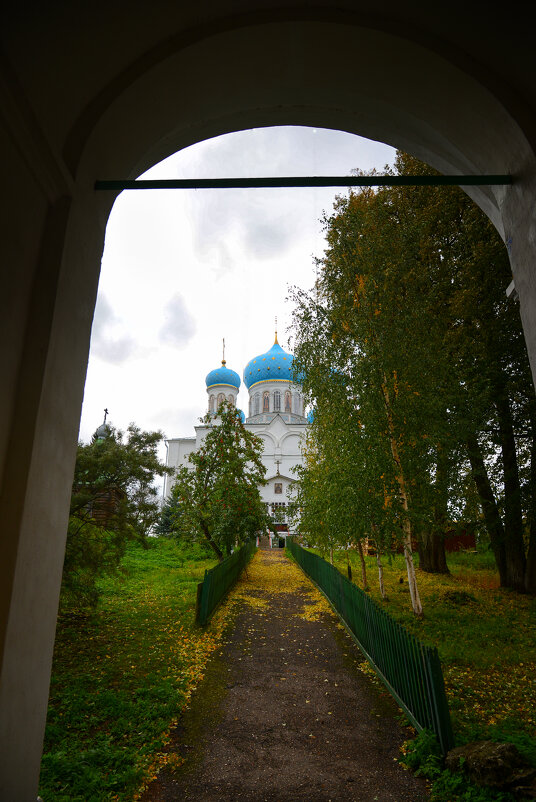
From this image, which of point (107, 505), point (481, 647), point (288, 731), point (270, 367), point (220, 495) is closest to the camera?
point (288, 731)

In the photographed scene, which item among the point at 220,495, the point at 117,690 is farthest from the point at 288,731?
the point at 220,495

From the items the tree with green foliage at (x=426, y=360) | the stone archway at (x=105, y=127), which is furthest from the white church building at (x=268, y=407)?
the stone archway at (x=105, y=127)

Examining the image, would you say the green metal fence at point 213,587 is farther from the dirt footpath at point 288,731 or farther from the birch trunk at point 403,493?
the birch trunk at point 403,493

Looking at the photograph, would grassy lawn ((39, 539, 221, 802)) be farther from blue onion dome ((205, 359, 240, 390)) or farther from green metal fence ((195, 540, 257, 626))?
blue onion dome ((205, 359, 240, 390))

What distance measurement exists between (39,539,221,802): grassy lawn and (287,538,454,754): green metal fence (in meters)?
2.76

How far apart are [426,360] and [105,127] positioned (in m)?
7.88

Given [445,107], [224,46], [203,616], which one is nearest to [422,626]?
[203,616]

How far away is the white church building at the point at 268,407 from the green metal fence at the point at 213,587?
98.0 ft

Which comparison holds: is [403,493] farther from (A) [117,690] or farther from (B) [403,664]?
(A) [117,690]

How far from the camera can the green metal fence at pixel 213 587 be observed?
9.60 meters

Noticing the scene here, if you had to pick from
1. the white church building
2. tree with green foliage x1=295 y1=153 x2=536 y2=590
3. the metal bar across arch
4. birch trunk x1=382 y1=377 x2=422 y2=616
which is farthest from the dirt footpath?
the white church building

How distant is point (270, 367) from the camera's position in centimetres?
4831

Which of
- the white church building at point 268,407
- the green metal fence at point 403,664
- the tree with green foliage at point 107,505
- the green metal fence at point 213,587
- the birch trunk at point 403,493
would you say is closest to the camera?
the green metal fence at point 403,664

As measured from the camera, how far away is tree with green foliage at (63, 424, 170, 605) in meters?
8.46
